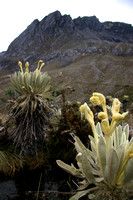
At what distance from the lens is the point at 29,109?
315 centimetres

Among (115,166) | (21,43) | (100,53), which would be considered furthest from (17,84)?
(21,43)

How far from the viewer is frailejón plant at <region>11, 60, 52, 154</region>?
304cm

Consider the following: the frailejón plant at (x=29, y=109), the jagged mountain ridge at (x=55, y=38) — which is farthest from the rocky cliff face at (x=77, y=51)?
the frailejón plant at (x=29, y=109)

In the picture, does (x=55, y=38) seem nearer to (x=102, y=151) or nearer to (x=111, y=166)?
(x=102, y=151)

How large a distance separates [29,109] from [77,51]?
64569 mm

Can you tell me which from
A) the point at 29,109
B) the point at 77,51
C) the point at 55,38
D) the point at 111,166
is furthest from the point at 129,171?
the point at 55,38

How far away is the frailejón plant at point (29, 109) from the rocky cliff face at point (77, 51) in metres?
30.8

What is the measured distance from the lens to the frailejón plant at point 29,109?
304 cm

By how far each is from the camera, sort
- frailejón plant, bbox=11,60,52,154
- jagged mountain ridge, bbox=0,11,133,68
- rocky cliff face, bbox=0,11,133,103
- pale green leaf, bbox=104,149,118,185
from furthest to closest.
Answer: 1. jagged mountain ridge, bbox=0,11,133,68
2. rocky cliff face, bbox=0,11,133,103
3. frailejón plant, bbox=11,60,52,154
4. pale green leaf, bbox=104,149,118,185

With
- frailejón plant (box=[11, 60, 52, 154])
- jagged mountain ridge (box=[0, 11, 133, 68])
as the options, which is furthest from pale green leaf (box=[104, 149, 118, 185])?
jagged mountain ridge (box=[0, 11, 133, 68])

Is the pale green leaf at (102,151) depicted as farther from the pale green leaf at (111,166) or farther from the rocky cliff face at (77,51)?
the rocky cliff face at (77,51)

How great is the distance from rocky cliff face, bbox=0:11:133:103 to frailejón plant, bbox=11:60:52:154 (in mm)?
30829

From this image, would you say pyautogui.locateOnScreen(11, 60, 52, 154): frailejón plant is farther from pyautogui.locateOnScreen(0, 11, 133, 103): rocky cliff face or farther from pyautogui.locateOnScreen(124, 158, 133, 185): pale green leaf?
pyautogui.locateOnScreen(0, 11, 133, 103): rocky cliff face

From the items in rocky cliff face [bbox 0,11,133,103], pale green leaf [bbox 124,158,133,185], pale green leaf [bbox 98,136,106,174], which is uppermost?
rocky cliff face [bbox 0,11,133,103]
